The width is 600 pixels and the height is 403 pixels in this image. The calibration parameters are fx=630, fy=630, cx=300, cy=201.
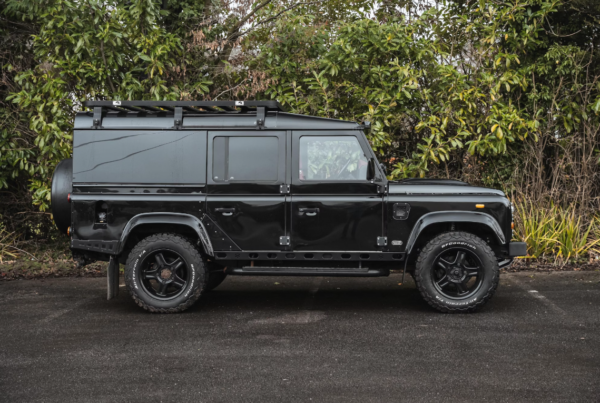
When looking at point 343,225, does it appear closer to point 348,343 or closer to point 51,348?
point 348,343

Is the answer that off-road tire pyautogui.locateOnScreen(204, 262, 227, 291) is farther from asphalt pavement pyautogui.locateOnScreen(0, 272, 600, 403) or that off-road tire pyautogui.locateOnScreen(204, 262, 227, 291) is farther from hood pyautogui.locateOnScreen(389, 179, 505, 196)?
hood pyautogui.locateOnScreen(389, 179, 505, 196)

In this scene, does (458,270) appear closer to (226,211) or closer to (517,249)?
(517,249)

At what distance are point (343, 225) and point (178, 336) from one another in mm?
2040

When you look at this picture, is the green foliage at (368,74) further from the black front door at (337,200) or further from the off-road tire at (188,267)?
the off-road tire at (188,267)

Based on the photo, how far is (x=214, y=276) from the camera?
25.5 ft

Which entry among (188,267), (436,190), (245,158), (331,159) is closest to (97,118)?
(245,158)

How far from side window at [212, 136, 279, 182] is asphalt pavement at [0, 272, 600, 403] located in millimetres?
1475

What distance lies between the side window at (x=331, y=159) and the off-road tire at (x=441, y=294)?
3.40 ft

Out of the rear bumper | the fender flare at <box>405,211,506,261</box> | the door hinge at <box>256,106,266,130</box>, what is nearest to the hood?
the fender flare at <box>405,211,506,261</box>

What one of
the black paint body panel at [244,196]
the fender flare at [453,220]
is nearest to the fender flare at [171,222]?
the black paint body panel at [244,196]

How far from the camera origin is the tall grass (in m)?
9.35

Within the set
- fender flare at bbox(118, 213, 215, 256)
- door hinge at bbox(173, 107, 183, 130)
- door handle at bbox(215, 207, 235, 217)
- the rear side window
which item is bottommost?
fender flare at bbox(118, 213, 215, 256)

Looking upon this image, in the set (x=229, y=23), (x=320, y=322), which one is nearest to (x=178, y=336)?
(x=320, y=322)

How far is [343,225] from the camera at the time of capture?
21.7ft
